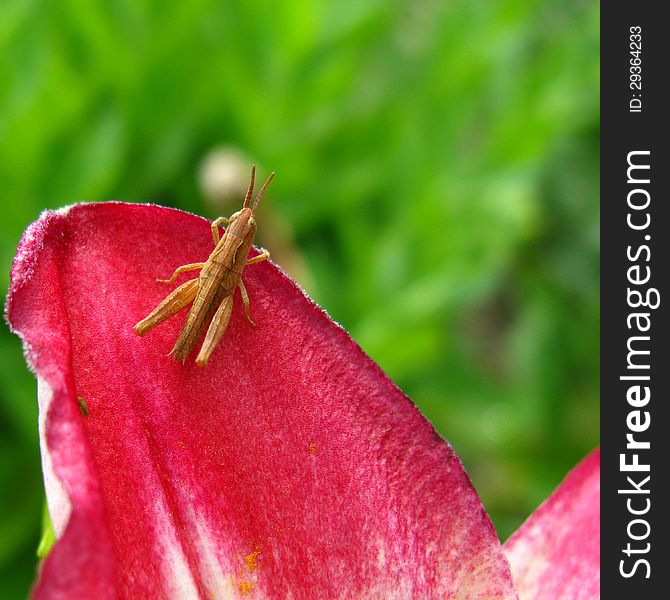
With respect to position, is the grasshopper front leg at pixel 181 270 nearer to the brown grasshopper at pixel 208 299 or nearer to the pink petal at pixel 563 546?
the brown grasshopper at pixel 208 299

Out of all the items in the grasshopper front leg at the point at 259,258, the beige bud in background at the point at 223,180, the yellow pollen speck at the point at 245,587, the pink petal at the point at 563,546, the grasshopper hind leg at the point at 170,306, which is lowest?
the yellow pollen speck at the point at 245,587

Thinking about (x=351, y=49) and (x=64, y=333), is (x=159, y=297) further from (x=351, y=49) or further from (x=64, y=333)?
(x=351, y=49)

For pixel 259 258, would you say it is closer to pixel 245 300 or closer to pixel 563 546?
pixel 245 300

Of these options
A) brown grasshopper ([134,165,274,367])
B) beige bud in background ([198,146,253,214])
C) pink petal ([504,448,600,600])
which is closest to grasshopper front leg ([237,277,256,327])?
brown grasshopper ([134,165,274,367])

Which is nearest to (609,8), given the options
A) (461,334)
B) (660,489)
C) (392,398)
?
(660,489)

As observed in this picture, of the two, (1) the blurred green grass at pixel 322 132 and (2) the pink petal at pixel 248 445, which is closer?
(2) the pink petal at pixel 248 445

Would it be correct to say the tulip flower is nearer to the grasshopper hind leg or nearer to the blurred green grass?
the grasshopper hind leg

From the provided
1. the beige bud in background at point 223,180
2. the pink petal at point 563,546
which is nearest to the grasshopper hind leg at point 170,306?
the pink petal at point 563,546
